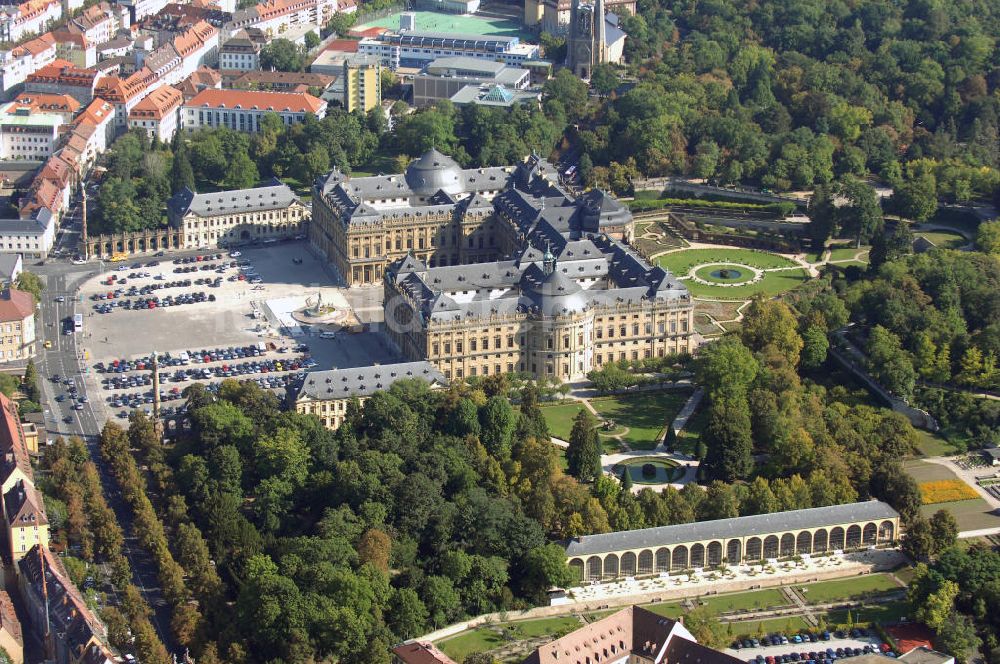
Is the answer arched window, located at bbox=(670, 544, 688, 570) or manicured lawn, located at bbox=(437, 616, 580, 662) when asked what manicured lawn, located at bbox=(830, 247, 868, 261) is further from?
manicured lawn, located at bbox=(437, 616, 580, 662)

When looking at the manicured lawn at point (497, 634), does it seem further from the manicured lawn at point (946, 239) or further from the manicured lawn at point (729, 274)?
the manicured lawn at point (946, 239)

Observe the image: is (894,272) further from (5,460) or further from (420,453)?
(5,460)

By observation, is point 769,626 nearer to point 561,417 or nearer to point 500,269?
point 561,417

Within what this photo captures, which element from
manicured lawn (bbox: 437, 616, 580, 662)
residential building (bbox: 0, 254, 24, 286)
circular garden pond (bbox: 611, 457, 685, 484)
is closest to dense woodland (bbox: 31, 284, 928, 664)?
manicured lawn (bbox: 437, 616, 580, 662)

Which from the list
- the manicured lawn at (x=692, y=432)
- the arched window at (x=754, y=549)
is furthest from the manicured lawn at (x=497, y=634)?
the manicured lawn at (x=692, y=432)

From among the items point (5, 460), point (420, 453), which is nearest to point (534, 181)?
point (420, 453)

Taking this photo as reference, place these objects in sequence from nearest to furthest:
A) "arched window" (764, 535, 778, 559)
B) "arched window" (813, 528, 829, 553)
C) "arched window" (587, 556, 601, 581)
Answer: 1. "arched window" (587, 556, 601, 581)
2. "arched window" (764, 535, 778, 559)
3. "arched window" (813, 528, 829, 553)
